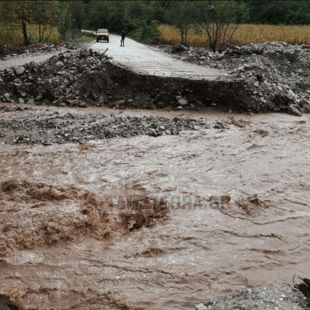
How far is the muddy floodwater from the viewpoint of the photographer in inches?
125

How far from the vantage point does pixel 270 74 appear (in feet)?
34.1

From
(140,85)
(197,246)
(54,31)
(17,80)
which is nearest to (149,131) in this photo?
(140,85)

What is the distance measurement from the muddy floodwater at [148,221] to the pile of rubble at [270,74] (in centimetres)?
291

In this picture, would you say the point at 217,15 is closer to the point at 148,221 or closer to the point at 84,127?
the point at 84,127

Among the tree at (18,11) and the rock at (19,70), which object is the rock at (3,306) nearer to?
the rock at (19,70)

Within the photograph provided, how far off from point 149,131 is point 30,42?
15.5 m

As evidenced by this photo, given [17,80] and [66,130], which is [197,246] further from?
[17,80]

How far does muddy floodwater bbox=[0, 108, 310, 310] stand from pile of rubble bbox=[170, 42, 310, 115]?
2.91 metres

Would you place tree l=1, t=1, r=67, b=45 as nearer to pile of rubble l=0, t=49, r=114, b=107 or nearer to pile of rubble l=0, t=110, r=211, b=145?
pile of rubble l=0, t=49, r=114, b=107

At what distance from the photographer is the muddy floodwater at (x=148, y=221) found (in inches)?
125

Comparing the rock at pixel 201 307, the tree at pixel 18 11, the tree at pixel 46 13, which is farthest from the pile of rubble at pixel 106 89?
the tree at pixel 46 13

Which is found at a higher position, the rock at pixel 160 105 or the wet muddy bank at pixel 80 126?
the rock at pixel 160 105

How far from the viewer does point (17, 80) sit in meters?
9.90

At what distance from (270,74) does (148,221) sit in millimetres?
8154
